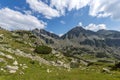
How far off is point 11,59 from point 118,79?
21.8m

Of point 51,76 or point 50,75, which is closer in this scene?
point 51,76

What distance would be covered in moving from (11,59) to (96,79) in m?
18.2

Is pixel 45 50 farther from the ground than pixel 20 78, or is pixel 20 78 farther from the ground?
pixel 45 50

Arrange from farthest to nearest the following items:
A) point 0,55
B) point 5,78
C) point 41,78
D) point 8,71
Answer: point 0,55
point 8,71
point 41,78
point 5,78

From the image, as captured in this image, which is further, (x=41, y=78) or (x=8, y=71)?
(x=8, y=71)

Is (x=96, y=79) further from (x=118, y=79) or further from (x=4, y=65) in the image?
(x=4, y=65)

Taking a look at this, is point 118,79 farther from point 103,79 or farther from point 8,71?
point 8,71

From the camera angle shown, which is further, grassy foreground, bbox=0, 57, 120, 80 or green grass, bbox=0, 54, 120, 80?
Answer: grassy foreground, bbox=0, 57, 120, 80

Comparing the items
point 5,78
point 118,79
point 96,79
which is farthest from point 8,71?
point 118,79

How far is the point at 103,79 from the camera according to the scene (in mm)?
36156

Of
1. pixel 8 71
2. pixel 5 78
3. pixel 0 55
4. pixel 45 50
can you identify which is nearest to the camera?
pixel 5 78

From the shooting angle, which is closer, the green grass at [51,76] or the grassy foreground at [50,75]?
the green grass at [51,76]

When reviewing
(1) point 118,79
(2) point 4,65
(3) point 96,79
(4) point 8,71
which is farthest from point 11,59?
(1) point 118,79

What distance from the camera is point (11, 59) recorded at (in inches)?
1704
